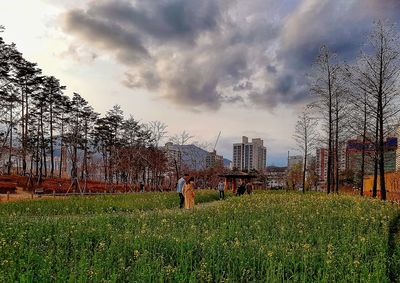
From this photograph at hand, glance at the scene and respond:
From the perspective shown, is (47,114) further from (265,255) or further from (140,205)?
(265,255)

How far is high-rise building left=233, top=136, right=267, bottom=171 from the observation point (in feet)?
540

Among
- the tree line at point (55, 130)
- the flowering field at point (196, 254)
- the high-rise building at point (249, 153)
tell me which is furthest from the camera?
the high-rise building at point (249, 153)

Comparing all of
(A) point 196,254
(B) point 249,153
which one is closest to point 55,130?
(A) point 196,254

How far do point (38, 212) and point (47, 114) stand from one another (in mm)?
44975

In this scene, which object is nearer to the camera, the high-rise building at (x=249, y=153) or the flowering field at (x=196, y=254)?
the flowering field at (x=196, y=254)

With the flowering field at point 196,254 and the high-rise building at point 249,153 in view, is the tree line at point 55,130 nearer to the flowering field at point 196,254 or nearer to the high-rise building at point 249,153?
the flowering field at point 196,254

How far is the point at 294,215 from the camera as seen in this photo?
13.7 metres

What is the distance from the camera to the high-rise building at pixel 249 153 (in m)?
164

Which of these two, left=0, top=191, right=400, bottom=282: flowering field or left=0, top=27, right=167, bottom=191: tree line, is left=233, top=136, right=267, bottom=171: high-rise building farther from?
left=0, top=191, right=400, bottom=282: flowering field

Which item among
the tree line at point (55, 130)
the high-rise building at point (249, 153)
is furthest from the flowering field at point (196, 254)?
the high-rise building at point (249, 153)

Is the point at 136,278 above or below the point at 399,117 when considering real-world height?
below

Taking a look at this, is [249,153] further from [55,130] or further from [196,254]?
[196,254]

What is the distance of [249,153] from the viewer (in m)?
166

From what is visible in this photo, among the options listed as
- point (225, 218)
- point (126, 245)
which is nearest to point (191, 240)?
point (126, 245)
